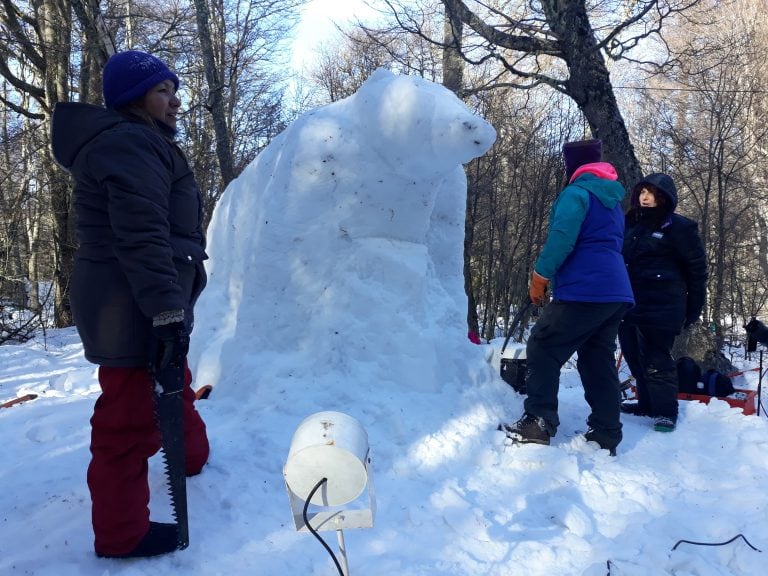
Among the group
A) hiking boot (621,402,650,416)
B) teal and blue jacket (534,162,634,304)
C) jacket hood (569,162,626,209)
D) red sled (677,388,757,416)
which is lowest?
red sled (677,388,757,416)

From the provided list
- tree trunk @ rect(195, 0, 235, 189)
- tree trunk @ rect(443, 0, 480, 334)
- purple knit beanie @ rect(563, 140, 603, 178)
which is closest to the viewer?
purple knit beanie @ rect(563, 140, 603, 178)

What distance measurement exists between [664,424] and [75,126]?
11.8ft

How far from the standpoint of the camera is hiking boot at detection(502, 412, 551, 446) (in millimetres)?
3055

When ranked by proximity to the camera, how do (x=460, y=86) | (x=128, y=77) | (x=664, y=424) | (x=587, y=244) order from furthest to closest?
(x=460, y=86) → (x=664, y=424) → (x=587, y=244) → (x=128, y=77)

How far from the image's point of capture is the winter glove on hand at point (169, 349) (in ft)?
6.03

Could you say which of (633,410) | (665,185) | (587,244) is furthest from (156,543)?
(665,185)

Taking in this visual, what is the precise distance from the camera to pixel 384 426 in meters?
2.98

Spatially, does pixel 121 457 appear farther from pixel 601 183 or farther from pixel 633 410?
pixel 633 410

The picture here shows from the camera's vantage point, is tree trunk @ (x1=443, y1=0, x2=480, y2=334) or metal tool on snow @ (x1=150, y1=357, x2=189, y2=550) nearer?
metal tool on snow @ (x1=150, y1=357, x2=189, y2=550)

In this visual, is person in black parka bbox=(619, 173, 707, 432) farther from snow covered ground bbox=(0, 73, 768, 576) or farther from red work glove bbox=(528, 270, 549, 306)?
red work glove bbox=(528, 270, 549, 306)

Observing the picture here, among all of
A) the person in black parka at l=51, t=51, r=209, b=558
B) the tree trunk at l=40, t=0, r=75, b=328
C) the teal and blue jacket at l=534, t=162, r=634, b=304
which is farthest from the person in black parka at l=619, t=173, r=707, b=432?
the tree trunk at l=40, t=0, r=75, b=328

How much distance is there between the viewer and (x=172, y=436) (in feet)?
6.44

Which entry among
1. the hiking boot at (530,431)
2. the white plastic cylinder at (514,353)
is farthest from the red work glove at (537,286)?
the white plastic cylinder at (514,353)

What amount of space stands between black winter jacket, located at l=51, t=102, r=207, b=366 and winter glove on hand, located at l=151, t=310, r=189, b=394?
37 millimetres
